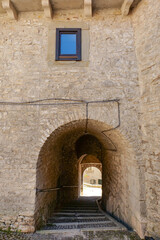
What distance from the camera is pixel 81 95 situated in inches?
157

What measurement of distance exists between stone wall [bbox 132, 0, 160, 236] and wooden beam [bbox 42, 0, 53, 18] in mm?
2424

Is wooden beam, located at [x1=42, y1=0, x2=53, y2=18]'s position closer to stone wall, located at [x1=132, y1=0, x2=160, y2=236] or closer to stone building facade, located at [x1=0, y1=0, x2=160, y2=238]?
stone building facade, located at [x1=0, y1=0, x2=160, y2=238]

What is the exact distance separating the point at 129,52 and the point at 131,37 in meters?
0.46

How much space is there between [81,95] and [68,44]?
159 cm

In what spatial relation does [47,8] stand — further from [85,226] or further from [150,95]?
[85,226]

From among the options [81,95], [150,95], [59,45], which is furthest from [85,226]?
[59,45]

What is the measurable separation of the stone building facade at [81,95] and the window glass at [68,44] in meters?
0.25

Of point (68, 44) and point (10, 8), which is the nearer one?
point (10, 8)

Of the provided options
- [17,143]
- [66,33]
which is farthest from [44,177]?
[66,33]

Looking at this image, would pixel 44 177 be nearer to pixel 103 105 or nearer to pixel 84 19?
pixel 103 105

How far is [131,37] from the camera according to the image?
426cm

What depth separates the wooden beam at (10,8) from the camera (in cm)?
418

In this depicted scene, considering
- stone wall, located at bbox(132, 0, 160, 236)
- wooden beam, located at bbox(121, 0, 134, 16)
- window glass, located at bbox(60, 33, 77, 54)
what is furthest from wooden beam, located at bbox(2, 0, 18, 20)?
stone wall, located at bbox(132, 0, 160, 236)

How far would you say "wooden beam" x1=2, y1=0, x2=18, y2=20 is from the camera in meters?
4.18
